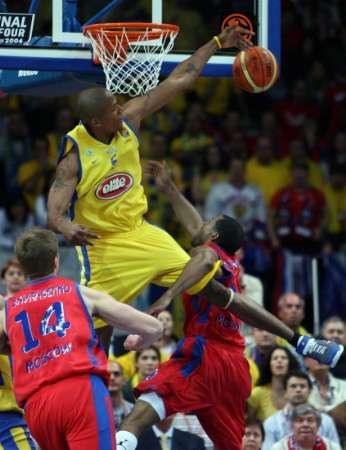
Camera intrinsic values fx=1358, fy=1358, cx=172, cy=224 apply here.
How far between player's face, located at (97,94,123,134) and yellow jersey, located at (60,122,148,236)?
0.34 feet

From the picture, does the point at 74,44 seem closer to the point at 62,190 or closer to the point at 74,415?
the point at 62,190

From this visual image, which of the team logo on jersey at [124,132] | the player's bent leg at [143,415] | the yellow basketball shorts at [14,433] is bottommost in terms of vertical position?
the player's bent leg at [143,415]

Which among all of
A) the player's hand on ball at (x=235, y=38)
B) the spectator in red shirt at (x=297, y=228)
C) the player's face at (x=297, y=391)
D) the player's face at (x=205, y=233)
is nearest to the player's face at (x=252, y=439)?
the player's face at (x=297, y=391)

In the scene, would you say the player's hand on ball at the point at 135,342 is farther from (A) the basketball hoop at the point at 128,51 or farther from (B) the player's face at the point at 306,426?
(B) the player's face at the point at 306,426

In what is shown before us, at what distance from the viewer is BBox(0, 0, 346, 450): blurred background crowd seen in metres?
13.3

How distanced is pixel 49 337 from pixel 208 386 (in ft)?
6.51

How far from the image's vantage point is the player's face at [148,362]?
12188 millimetres

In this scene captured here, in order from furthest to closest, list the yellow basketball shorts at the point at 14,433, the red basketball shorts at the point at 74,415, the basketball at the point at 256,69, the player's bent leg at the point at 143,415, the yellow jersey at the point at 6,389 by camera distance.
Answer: the basketball at the point at 256,69
the player's bent leg at the point at 143,415
the yellow jersey at the point at 6,389
the yellow basketball shorts at the point at 14,433
the red basketball shorts at the point at 74,415

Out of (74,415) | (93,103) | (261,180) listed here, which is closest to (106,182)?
(93,103)

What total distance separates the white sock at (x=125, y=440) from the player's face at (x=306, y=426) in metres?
2.54

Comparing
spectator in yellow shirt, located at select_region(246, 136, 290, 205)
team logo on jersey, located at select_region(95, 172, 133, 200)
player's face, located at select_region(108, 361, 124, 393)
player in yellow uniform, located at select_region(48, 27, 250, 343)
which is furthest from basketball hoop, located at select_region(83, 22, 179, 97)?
spectator in yellow shirt, located at select_region(246, 136, 290, 205)

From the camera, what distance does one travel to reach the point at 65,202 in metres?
9.11

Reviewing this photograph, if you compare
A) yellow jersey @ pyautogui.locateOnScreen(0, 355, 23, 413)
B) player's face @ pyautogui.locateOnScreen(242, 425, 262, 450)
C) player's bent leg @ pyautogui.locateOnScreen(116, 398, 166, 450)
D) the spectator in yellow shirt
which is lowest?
player's face @ pyautogui.locateOnScreen(242, 425, 262, 450)

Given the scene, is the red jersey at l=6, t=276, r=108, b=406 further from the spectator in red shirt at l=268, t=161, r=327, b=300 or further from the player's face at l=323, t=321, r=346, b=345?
the spectator in red shirt at l=268, t=161, r=327, b=300
